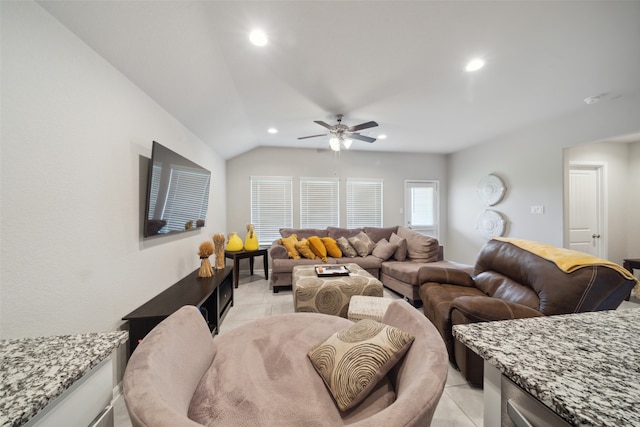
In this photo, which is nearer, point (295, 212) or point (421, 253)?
point (421, 253)

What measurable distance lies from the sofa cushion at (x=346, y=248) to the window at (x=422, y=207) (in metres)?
2.03

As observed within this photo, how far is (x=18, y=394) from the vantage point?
1.67 ft

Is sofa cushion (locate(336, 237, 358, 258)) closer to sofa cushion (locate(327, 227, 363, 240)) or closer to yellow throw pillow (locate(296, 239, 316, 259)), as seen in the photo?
sofa cushion (locate(327, 227, 363, 240))

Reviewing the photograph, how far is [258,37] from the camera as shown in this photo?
1.72 meters

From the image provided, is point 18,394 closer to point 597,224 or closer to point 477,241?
point 477,241

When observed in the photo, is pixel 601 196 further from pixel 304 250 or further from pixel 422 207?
pixel 304 250

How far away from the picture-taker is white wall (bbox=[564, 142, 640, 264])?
3.64 meters

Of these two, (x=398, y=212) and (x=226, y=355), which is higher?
(x=398, y=212)

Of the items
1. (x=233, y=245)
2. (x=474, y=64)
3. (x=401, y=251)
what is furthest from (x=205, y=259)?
(x=474, y=64)

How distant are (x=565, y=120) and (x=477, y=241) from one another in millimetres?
2413

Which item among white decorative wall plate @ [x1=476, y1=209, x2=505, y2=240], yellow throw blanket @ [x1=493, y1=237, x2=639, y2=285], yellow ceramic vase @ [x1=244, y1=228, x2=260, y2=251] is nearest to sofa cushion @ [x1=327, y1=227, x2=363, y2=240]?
yellow ceramic vase @ [x1=244, y1=228, x2=260, y2=251]

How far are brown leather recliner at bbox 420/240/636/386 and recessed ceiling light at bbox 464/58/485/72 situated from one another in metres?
1.75

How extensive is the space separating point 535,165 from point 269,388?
474 centimetres

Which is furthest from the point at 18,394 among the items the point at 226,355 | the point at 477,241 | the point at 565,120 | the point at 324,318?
the point at 477,241
